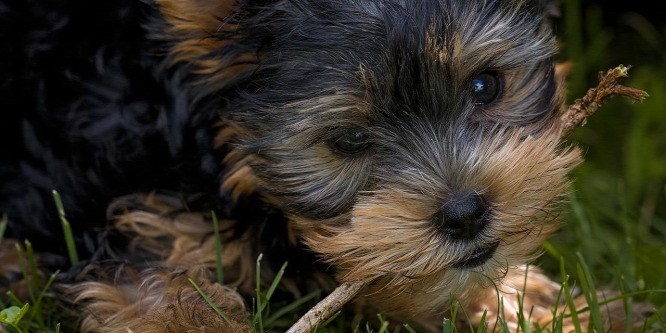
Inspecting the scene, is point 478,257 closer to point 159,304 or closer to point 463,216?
point 463,216

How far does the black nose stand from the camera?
8.39 ft

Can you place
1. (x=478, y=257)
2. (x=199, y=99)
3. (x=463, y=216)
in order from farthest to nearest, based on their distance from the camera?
(x=199, y=99), (x=478, y=257), (x=463, y=216)

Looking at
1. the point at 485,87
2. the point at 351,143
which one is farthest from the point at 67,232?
the point at 485,87

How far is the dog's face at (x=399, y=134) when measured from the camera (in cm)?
260

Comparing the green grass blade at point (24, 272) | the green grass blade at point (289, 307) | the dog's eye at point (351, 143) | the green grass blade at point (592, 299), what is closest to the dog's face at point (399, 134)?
the dog's eye at point (351, 143)

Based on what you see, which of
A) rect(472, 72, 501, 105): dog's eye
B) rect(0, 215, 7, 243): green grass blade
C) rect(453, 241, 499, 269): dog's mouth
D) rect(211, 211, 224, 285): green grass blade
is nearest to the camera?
rect(453, 241, 499, 269): dog's mouth

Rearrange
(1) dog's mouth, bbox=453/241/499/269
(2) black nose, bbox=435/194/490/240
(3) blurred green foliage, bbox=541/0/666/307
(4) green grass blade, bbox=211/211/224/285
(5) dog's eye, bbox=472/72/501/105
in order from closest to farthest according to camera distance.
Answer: (2) black nose, bbox=435/194/490/240 < (1) dog's mouth, bbox=453/241/499/269 < (5) dog's eye, bbox=472/72/501/105 < (4) green grass blade, bbox=211/211/224/285 < (3) blurred green foliage, bbox=541/0/666/307

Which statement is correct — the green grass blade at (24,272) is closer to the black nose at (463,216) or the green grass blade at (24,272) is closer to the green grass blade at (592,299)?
the black nose at (463,216)

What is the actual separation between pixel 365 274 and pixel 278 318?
73 cm

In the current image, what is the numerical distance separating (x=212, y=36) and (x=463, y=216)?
960 mm

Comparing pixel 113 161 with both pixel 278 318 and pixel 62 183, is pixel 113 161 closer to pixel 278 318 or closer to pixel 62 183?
pixel 62 183

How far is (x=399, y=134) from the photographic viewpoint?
270cm

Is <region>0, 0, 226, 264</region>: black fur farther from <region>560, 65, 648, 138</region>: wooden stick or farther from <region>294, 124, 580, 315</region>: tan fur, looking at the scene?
<region>560, 65, 648, 138</region>: wooden stick

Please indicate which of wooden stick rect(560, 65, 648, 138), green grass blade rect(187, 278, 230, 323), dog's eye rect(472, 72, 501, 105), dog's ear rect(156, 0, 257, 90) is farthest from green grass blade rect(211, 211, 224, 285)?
wooden stick rect(560, 65, 648, 138)
